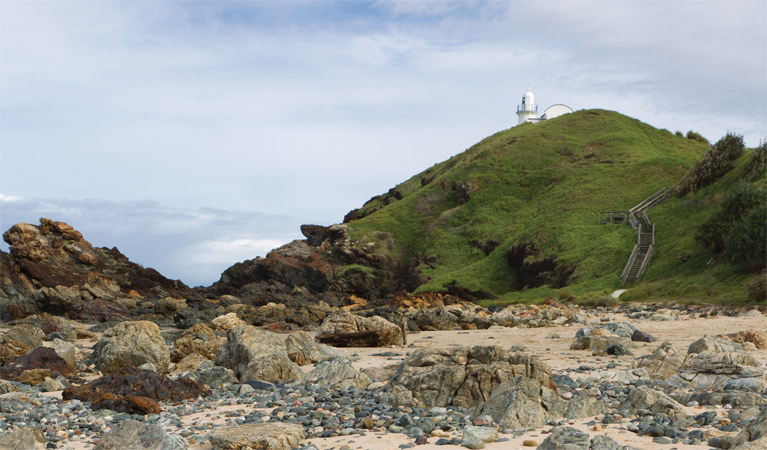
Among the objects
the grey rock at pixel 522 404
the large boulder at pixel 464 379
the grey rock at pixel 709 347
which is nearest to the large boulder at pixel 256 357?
the large boulder at pixel 464 379

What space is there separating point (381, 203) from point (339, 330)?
247 ft

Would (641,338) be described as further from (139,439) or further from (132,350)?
(139,439)

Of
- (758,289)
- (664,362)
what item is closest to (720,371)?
(664,362)

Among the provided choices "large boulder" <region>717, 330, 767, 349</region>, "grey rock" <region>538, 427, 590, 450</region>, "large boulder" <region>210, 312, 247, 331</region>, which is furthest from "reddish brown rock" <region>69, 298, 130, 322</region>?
"grey rock" <region>538, 427, 590, 450</region>

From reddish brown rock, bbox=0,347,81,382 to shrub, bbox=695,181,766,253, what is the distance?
3470 centimetres

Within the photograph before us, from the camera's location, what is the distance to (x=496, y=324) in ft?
94.8

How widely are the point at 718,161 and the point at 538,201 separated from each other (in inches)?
938

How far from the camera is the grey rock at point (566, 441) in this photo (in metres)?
7.39

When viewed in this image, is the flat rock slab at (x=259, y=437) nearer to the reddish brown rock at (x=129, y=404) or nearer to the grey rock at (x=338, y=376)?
the reddish brown rock at (x=129, y=404)

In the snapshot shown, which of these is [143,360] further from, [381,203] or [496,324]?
[381,203]

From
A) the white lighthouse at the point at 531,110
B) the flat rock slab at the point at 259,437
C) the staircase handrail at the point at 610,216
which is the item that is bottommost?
the flat rock slab at the point at 259,437

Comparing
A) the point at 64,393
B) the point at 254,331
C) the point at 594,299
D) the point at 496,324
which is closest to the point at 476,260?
the point at 594,299

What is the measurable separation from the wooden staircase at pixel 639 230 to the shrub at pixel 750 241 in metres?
8.85

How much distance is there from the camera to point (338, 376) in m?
13.2
